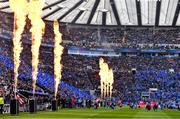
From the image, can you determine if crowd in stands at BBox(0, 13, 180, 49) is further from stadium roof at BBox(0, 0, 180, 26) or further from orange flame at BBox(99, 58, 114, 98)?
orange flame at BBox(99, 58, 114, 98)

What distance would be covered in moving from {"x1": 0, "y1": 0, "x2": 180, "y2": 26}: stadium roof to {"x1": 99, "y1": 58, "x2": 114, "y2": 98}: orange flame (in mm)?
9308

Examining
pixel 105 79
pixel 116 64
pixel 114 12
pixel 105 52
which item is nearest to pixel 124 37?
pixel 105 52

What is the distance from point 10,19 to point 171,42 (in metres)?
40.4

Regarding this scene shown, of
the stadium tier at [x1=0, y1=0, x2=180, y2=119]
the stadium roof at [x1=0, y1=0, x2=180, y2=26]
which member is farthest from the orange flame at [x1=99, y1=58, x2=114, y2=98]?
the stadium roof at [x1=0, y1=0, x2=180, y2=26]

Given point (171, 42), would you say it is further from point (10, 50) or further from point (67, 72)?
point (10, 50)

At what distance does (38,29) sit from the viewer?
44062 millimetres

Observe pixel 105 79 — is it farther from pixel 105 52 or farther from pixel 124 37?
pixel 124 37

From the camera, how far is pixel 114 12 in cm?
8875

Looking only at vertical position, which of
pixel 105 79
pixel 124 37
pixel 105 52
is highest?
pixel 124 37

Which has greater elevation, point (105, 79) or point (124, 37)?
point (124, 37)

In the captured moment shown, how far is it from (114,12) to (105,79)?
527 inches

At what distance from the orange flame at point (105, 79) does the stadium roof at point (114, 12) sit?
931 cm

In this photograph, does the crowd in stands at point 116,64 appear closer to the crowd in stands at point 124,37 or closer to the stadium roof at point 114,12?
the crowd in stands at point 124,37

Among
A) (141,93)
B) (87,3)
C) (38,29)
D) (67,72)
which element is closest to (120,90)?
(141,93)
